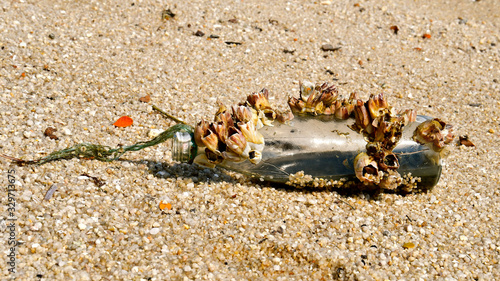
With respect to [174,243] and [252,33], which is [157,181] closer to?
[174,243]

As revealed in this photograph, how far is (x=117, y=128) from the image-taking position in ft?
8.99

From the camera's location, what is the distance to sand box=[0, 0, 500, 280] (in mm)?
1981

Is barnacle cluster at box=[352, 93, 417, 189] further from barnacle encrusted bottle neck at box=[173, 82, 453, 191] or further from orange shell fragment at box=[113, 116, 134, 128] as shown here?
orange shell fragment at box=[113, 116, 134, 128]

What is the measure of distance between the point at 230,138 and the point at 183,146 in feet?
0.73

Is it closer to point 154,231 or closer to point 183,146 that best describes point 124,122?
point 183,146

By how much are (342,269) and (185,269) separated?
0.63 m

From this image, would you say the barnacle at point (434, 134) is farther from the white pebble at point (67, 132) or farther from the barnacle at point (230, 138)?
the white pebble at point (67, 132)

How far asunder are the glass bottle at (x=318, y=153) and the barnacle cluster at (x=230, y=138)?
0.05 meters

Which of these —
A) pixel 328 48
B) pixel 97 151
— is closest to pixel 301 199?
pixel 97 151

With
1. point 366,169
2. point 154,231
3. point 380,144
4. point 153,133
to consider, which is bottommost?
point 154,231

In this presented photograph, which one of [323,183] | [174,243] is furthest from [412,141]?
[174,243]

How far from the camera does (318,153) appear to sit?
2.27m

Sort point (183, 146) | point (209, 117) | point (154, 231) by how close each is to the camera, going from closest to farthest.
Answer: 1. point (154, 231)
2. point (183, 146)
3. point (209, 117)

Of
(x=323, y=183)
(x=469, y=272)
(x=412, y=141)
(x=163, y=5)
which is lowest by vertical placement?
(x=469, y=272)
